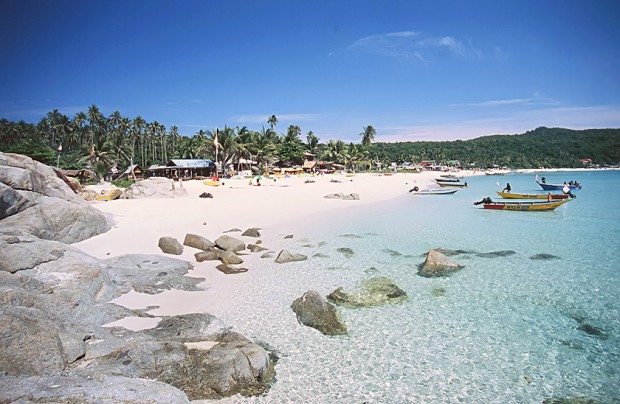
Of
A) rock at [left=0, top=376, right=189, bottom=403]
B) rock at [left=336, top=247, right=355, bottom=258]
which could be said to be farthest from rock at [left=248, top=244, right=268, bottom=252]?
rock at [left=0, top=376, right=189, bottom=403]

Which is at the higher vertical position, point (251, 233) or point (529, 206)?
point (529, 206)

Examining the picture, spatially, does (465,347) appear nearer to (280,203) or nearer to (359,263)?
(359,263)

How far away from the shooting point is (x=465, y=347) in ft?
22.4

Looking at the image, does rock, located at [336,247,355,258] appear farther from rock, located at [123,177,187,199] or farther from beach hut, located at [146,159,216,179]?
beach hut, located at [146,159,216,179]

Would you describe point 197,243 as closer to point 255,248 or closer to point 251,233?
point 255,248

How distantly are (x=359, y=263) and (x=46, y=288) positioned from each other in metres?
8.97

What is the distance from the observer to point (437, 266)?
37.4ft

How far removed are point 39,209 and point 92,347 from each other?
8337 mm

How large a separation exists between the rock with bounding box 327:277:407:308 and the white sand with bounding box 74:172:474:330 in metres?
3.16

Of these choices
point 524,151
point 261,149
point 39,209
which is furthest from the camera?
point 524,151

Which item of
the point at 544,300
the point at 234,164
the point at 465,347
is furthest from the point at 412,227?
the point at 234,164

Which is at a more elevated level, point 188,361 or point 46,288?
point 46,288

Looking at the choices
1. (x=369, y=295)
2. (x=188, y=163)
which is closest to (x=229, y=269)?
(x=369, y=295)

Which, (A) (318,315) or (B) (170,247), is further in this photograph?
(B) (170,247)
